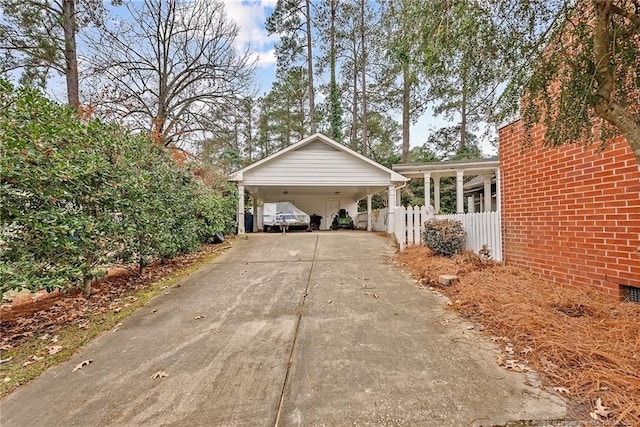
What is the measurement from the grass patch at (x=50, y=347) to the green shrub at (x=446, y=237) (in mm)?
5674

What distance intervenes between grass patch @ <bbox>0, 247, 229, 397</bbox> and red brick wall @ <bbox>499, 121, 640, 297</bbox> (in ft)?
17.3

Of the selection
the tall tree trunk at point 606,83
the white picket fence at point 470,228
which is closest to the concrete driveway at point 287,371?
the tall tree trunk at point 606,83

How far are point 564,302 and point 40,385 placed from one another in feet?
17.5

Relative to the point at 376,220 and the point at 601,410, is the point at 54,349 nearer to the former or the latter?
the point at 601,410

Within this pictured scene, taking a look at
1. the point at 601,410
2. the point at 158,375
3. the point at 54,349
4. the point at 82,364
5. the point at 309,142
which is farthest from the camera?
the point at 309,142

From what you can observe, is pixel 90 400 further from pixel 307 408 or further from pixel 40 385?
pixel 307 408

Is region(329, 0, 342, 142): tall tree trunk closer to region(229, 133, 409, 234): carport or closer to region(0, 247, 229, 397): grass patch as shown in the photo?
region(229, 133, 409, 234): carport

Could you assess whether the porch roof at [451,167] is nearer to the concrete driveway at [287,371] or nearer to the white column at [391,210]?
the white column at [391,210]

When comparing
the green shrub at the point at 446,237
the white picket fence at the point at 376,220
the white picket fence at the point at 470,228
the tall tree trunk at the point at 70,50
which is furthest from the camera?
the white picket fence at the point at 376,220

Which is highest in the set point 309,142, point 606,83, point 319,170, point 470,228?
point 309,142

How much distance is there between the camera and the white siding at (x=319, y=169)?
1303 centimetres

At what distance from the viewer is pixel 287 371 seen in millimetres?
2645

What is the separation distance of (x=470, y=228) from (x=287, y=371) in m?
5.52

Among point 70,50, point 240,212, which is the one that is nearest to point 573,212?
point 240,212
